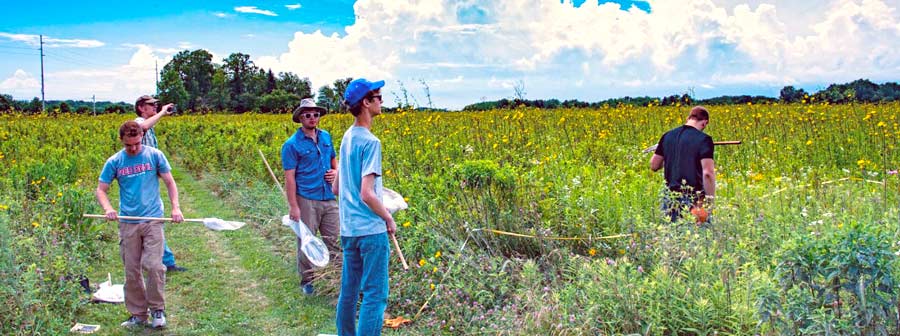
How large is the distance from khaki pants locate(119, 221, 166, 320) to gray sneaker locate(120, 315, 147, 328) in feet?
0.49

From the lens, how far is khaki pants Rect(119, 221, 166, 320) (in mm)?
5539

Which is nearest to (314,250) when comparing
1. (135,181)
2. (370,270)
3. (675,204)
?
(370,270)

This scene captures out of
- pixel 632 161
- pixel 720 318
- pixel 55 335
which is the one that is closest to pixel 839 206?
pixel 720 318

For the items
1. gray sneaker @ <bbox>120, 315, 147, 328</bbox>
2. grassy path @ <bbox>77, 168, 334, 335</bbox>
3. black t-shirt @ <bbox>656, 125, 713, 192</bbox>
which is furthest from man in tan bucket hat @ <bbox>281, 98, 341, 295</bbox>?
black t-shirt @ <bbox>656, 125, 713, 192</bbox>

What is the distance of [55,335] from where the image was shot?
16.8ft

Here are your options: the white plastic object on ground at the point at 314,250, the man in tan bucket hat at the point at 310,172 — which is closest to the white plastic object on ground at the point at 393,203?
the white plastic object on ground at the point at 314,250

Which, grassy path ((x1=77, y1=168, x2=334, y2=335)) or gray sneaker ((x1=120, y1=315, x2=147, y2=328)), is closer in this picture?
gray sneaker ((x1=120, y1=315, x2=147, y2=328))

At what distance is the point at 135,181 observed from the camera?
5.59 metres

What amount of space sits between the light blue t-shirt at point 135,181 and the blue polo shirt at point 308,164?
0.99 meters

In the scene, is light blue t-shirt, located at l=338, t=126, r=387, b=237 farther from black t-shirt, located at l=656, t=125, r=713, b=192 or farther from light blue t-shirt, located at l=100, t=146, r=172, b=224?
black t-shirt, located at l=656, t=125, r=713, b=192

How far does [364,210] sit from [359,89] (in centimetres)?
68

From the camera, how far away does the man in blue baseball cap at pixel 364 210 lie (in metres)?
4.12

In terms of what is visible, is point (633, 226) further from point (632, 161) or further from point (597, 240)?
point (632, 161)

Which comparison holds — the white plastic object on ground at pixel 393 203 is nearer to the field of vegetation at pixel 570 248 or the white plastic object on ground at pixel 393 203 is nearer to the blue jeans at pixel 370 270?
the blue jeans at pixel 370 270
